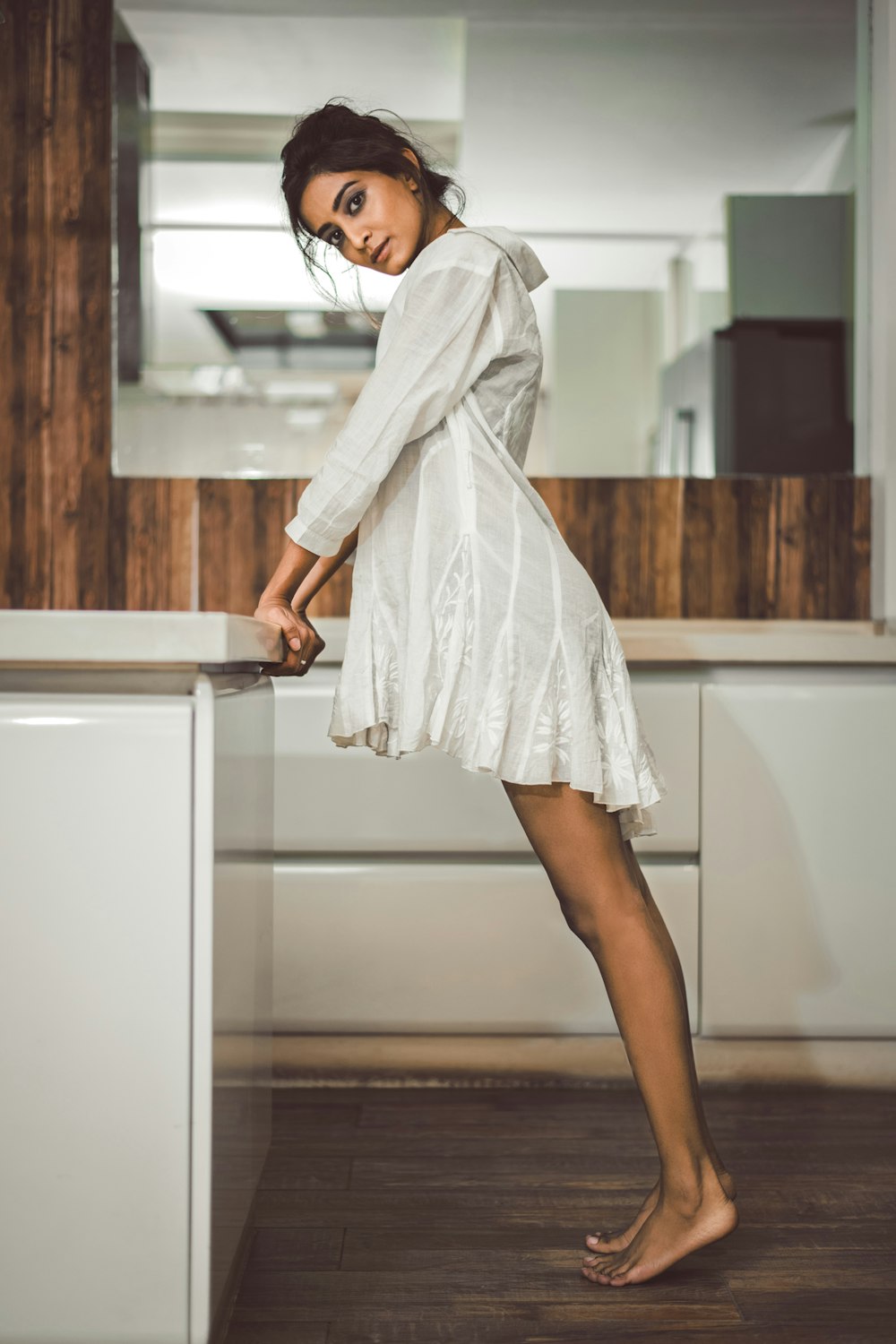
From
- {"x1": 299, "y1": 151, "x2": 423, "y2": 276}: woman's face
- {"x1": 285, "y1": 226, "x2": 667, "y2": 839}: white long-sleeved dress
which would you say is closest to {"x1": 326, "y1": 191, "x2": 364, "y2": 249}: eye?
{"x1": 299, "y1": 151, "x2": 423, "y2": 276}: woman's face

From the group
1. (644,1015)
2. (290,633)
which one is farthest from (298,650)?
(644,1015)

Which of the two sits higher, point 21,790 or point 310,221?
point 310,221

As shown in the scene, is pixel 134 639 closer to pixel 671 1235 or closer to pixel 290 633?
pixel 290 633

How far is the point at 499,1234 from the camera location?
117cm

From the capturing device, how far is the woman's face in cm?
112

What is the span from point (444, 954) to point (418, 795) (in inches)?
10.0

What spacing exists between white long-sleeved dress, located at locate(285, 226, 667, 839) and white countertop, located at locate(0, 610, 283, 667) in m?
0.30

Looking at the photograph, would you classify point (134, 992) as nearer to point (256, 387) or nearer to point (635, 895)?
point (635, 895)

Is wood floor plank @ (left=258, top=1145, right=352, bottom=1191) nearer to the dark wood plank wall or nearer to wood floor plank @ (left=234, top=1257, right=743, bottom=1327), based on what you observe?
wood floor plank @ (left=234, top=1257, right=743, bottom=1327)

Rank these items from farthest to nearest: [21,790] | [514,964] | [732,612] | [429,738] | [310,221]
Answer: [732,612], [514,964], [310,221], [429,738], [21,790]

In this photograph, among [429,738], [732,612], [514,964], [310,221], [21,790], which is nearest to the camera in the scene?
[21,790]

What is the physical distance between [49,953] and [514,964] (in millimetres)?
1004

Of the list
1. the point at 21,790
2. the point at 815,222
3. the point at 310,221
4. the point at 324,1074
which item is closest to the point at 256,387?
the point at 310,221

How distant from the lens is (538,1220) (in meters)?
1.21
